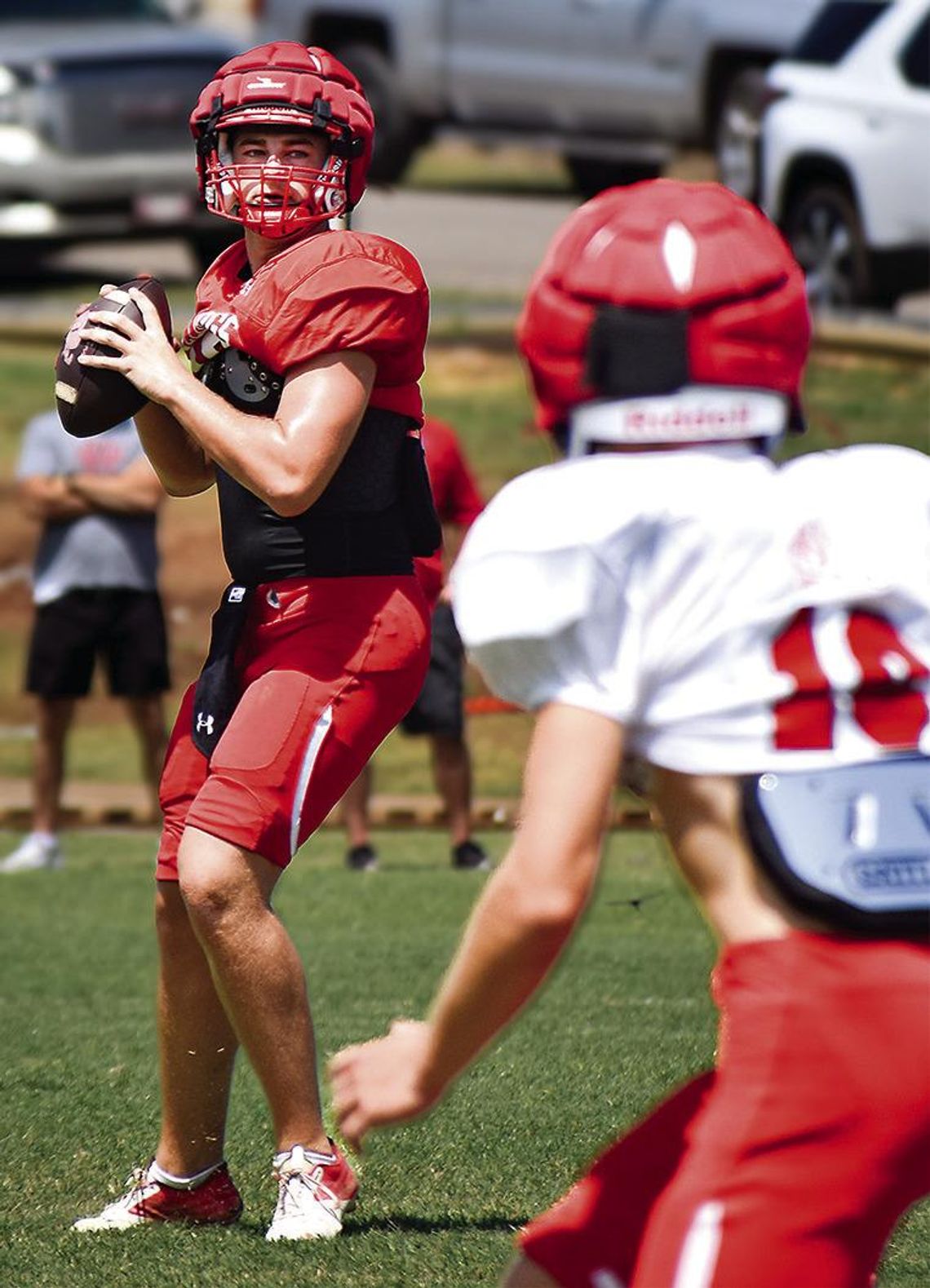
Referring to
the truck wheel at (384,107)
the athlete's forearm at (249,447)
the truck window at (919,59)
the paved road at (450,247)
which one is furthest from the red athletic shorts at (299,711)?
the truck wheel at (384,107)

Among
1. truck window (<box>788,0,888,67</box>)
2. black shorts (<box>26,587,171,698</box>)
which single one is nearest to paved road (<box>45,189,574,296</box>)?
truck window (<box>788,0,888,67</box>)

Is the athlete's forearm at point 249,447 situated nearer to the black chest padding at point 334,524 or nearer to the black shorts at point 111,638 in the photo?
the black chest padding at point 334,524

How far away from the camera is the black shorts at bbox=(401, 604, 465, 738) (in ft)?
30.5

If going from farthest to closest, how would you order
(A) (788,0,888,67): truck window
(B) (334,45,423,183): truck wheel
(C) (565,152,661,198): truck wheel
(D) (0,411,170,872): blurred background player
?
1. (C) (565,152,661,198): truck wheel
2. (B) (334,45,423,183): truck wheel
3. (A) (788,0,888,67): truck window
4. (D) (0,411,170,872): blurred background player

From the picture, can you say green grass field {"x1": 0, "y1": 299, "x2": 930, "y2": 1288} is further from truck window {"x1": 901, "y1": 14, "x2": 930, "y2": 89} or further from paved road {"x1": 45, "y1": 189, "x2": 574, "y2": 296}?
paved road {"x1": 45, "y1": 189, "x2": 574, "y2": 296}

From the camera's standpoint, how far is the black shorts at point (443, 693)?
9305mm

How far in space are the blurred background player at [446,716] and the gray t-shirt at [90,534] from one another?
119cm

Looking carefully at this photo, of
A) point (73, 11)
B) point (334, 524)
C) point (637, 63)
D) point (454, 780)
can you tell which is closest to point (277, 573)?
point (334, 524)

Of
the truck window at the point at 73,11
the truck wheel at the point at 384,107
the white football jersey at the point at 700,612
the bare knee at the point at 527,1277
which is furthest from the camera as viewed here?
the truck wheel at the point at 384,107

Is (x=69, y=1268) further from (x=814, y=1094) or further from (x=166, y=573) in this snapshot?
(x=166, y=573)

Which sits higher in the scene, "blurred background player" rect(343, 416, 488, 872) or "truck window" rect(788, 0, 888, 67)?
"truck window" rect(788, 0, 888, 67)

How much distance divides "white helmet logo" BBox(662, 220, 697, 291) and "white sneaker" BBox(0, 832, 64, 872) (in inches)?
273

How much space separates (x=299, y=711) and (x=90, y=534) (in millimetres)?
5686

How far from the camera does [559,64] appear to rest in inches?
677
